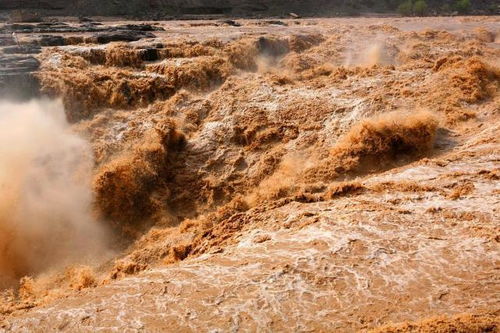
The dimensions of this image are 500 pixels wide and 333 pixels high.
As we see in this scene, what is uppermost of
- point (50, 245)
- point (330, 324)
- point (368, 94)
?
point (368, 94)

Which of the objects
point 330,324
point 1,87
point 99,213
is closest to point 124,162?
point 99,213

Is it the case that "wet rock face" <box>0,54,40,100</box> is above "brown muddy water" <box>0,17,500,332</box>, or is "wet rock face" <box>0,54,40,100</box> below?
above

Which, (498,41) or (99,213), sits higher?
(498,41)

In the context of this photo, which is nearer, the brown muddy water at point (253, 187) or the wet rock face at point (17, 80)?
the brown muddy water at point (253, 187)

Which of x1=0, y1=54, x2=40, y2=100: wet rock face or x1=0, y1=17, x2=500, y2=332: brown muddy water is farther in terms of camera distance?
x1=0, y1=54, x2=40, y2=100: wet rock face

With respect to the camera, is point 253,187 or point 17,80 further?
point 17,80

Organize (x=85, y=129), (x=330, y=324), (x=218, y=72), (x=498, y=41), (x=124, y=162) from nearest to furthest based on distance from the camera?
(x=330, y=324), (x=124, y=162), (x=85, y=129), (x=218, y=72), (x=498, y=41)

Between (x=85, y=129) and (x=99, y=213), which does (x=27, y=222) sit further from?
(x=85, y=129)

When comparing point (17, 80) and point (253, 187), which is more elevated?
point (17, 80)

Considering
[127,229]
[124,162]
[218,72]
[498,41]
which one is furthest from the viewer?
[498,41]

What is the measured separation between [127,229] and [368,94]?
6.23m

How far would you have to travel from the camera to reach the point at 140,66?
1299cm

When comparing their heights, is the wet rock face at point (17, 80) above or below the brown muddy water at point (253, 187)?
above

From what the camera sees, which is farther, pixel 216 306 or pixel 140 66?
pixel 140 66
